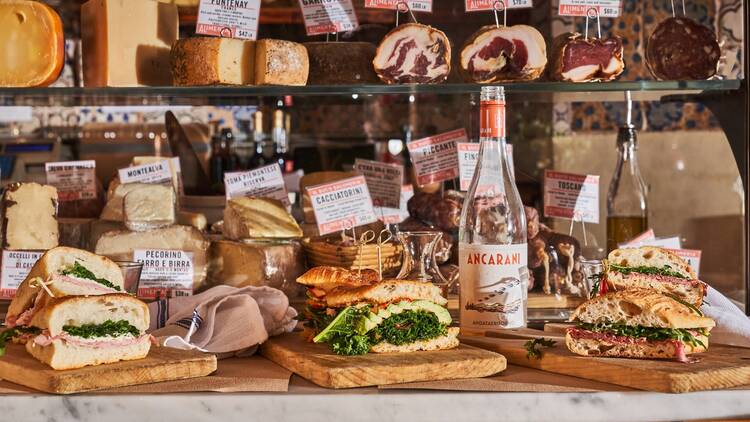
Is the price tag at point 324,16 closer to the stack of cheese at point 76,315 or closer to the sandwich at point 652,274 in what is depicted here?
the stack of cheese at point 76,315

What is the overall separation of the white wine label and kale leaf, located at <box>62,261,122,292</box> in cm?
79

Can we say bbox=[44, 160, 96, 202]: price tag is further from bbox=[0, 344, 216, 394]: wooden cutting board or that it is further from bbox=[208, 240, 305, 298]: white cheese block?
bbox=[0, 344, 216, 394]: wooden cutting board

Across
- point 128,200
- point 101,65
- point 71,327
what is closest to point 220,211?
point 128,200

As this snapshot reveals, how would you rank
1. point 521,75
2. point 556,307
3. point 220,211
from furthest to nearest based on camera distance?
point 220,211 < point 556,307 < point 521,75

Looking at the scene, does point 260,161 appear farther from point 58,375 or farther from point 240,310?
point 58,375

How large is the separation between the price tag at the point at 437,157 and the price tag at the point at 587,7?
0.49 meters

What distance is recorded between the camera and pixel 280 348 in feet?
6.67

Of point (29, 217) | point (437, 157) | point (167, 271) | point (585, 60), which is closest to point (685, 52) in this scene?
point (585, 60)

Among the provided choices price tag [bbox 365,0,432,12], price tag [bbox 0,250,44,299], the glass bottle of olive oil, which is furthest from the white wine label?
price tag [bbox 0,250,44,299]

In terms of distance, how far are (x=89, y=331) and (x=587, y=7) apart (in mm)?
1523

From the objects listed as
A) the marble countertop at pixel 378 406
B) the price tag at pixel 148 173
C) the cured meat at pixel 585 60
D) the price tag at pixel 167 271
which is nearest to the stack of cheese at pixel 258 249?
the price tag at pixel 167 271

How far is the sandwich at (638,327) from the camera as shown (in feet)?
6.23

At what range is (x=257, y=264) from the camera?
250 centimetres

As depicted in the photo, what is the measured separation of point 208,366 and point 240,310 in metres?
0.28
